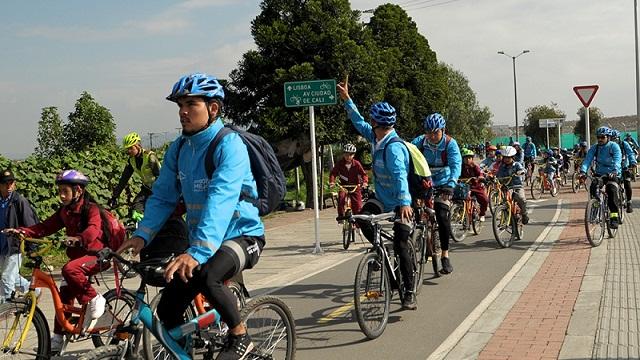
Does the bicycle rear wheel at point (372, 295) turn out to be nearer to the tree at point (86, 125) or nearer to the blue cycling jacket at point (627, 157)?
the blue cycling jacket at point (627, 157)

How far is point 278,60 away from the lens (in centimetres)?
1966

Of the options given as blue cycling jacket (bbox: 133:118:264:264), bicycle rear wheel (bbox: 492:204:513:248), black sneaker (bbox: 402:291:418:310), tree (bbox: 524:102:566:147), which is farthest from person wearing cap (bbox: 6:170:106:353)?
tree (bbox: 524:102:566:147)

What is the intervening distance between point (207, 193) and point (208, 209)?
9.3 inches

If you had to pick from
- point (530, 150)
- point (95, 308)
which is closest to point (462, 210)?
point (95, 308)

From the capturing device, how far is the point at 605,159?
11.2 metres

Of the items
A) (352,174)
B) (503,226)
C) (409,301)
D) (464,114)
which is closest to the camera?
(409,301)

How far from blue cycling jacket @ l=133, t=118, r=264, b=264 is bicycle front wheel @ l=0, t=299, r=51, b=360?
56.5 inches

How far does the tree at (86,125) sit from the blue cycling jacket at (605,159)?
17229 millimetres

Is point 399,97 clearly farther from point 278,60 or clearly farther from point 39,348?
point 39,348

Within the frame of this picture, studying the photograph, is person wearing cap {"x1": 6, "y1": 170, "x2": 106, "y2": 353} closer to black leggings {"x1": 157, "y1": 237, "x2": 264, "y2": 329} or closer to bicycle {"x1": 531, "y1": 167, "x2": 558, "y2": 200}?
black leggings {"x1": 157, "y1": 237, "x2": 264, "y2": 329}

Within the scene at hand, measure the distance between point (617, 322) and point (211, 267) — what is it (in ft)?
12.9

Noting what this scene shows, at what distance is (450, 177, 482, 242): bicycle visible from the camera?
11828 mm

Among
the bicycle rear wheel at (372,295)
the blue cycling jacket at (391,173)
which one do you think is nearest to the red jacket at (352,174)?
the blue cycling jacket at (391,173)

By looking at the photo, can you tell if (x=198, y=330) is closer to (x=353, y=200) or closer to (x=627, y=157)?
(x=353, y=200)
